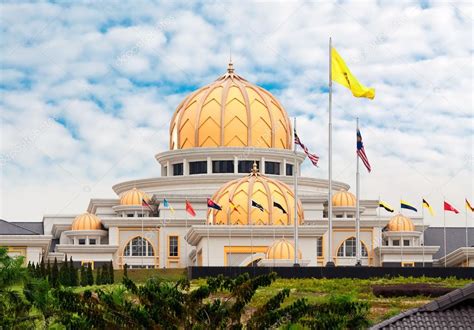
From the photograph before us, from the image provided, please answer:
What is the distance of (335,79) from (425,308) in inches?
1050

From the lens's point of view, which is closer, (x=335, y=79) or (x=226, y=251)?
(x=335, y=79)

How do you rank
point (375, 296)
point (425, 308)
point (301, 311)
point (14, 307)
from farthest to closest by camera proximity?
point (375, 296) < point (14, 307) < point (301, 311) < point (425, 308)

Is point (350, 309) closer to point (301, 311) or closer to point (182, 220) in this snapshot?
point (301, 311)

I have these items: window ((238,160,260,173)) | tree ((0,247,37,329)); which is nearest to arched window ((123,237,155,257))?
window ((238,160,260,173))

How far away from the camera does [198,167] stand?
74.2 m

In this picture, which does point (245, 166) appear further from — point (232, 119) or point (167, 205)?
point (167, 205)

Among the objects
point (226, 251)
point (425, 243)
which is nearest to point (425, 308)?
point (226, 251)

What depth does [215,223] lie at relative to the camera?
64062 millimetres

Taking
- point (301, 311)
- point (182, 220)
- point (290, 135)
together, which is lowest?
point (301, 311)

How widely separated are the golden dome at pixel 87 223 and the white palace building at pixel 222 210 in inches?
2.0

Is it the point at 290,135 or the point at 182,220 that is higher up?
the point at 290,135

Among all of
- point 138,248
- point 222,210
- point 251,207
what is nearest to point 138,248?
point 138,248

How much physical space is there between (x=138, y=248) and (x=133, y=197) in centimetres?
357

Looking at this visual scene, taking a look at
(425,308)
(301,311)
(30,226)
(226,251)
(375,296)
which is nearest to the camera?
(425,308)
